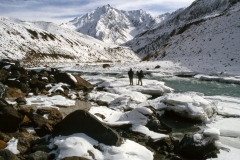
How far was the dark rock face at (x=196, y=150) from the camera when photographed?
8.87 meters

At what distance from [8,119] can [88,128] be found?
10.6 ft

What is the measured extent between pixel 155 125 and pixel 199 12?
20041 centimetres

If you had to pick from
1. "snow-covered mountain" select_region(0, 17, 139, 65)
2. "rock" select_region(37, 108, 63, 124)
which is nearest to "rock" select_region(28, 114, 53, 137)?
"rock" select_region(37, 108, 63, 124)

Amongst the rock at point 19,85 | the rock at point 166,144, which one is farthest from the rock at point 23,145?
the rock at point 19,85

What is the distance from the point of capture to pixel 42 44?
311ft

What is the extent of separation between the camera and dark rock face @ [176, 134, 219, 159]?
8867mm

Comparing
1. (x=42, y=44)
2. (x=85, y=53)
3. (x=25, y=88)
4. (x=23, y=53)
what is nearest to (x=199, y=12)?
(x=85, y=53)

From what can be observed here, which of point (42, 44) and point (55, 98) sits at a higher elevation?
point (42, 44)

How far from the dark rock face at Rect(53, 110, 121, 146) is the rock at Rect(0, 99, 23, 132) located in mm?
1625

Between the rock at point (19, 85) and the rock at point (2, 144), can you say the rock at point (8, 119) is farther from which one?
the rock at point (19, 85)

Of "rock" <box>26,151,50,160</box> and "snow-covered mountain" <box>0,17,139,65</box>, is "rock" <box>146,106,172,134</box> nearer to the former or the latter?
"rock" <box>26,151,50,160</box>

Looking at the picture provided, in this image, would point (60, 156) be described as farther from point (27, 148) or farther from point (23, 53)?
point (23, 53)

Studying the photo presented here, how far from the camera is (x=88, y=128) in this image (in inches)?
339

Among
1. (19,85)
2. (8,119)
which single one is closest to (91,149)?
(8,119)
